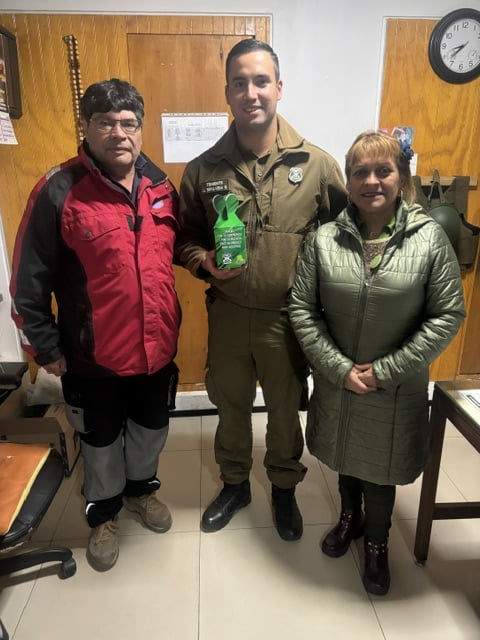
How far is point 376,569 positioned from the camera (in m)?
1.52

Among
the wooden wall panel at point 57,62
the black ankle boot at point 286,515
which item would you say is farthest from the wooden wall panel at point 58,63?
the black ankle boot at point 286,515

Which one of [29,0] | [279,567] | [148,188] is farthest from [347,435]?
[29,0]

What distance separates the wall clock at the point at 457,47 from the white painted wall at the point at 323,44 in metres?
0.06

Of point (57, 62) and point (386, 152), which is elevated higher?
point (57, 62)

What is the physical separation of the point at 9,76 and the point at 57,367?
1393mm

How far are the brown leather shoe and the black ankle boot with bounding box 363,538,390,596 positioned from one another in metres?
0.12

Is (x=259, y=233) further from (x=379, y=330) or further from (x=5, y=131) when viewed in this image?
(x=5, y=131)

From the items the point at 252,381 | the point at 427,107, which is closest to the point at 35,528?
the point at 252,381

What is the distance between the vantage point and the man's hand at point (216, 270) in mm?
1475

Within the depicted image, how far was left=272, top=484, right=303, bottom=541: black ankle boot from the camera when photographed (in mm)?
1737

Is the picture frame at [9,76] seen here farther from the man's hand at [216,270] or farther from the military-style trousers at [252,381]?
the military-style trousers at [252,381]

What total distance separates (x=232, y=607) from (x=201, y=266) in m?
1.10

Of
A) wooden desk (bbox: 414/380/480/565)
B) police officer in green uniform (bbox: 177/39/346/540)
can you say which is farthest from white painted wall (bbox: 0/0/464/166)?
wooden desk (bbox: 414/380/480/565)

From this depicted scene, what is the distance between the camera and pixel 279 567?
1.62 m
